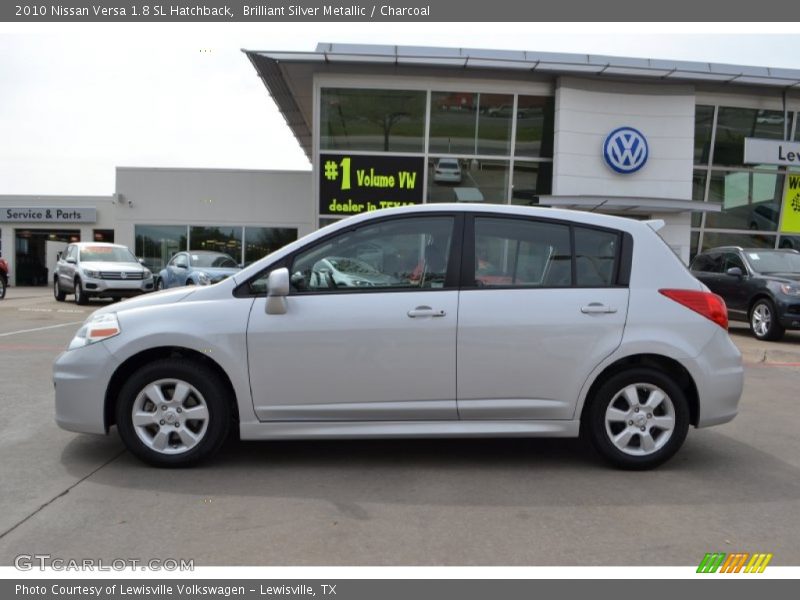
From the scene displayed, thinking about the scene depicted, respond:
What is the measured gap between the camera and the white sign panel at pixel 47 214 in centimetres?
3216

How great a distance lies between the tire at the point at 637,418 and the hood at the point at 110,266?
53.2 feet

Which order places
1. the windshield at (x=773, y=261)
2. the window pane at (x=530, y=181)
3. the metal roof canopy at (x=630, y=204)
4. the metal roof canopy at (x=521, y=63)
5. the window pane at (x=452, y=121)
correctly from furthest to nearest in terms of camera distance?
1. the window pane at (x=530, y=181)
2. the window pane at (x=452, y=121)
3. the metal roof canopy at (x=630, y=204)
4. the metal roof canopy at (x=521, y=63)
5. the windshield at (x=773, y=261)

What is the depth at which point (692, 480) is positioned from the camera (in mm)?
4266

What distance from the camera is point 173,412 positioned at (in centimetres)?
423

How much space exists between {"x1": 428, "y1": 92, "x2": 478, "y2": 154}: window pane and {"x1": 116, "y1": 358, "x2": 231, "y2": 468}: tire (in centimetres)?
1500

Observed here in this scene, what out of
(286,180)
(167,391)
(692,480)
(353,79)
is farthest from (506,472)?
(286,180)

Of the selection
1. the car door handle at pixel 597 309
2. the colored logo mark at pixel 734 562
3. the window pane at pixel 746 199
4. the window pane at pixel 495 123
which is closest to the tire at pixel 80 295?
the window pane at pixel 495 123

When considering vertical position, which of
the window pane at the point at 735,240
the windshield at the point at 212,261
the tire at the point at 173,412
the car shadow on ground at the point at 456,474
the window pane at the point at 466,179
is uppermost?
the window pane at the point at 466,179

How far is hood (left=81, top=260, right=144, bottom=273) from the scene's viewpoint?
1764 centimetres

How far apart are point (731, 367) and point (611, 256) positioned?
112 centimetres

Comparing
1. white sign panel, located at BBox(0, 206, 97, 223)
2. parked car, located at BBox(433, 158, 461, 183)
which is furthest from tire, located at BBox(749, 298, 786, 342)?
white sign panel, located at BBox(0, 206, 97, 223)

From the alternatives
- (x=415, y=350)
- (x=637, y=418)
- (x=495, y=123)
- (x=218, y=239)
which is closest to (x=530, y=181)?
(x=495, y=123)

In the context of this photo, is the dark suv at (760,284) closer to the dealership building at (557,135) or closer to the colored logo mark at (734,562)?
the dealership building at (557,135)
